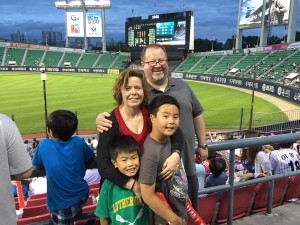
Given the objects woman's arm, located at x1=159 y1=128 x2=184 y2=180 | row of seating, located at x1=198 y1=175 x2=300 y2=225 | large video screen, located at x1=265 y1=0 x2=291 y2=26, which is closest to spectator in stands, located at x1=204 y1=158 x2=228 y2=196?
row of seating, located at x1=198 y1=175 x2=300 y2=225

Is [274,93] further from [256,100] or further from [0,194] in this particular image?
[0,194]

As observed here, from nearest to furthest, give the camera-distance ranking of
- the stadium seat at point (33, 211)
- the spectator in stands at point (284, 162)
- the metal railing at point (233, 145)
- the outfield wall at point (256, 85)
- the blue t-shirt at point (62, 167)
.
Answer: the blue t-shirt at point (62, 167)
the metal railing at point (233, 145)
the stadium seat at point (33, 211)
the spectator in stands at point (284, 162)
the outfield wall at point (256, 85)

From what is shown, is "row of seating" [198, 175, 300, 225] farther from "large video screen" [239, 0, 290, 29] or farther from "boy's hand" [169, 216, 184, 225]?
"large video screen" [239, 0, 290, 29]

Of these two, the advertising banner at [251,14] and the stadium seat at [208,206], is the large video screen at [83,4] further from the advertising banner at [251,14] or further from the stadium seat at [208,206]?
the stadium seat at [208,206]

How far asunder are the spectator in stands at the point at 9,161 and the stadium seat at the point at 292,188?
4.15 meters

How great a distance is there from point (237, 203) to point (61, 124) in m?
2.79

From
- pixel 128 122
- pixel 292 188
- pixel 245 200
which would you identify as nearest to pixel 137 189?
pixel 128 122

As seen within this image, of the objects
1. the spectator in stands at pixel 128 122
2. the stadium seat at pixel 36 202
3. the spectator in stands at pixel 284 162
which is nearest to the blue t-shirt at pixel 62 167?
the spectator in stands at pixel 128 122

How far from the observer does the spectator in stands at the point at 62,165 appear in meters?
2.74

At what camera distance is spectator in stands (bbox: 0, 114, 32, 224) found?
1.92 meters

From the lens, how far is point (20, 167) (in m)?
2.04

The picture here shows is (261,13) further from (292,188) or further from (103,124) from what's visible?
(103,124)

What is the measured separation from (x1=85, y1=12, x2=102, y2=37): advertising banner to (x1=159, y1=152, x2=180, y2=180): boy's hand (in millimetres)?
92335

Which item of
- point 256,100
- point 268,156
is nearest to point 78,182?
point 268,156
